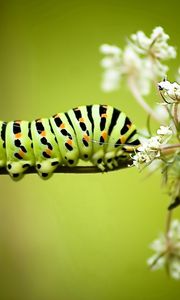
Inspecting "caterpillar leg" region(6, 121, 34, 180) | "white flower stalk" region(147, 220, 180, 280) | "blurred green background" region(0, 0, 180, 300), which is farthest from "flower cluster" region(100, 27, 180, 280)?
"blurred green background" region(0, 0, 180, 300)

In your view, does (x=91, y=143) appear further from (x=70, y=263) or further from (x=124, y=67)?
(x=70, y=263)

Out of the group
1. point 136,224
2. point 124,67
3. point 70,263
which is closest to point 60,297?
point 70,263

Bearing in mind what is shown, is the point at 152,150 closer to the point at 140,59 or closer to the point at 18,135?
the point at 140,59

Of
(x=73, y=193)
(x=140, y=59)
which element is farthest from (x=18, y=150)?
(x=73, y=193)

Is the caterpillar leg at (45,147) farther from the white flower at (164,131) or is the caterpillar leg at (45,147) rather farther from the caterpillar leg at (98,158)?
the white flower at (164,131)

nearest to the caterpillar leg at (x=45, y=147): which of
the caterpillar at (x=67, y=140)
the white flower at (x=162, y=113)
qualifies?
the caterpillar at (x=67, y=140)

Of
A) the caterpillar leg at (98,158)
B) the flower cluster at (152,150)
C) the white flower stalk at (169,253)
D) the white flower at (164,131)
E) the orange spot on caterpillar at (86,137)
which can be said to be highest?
the orange spot on caterpillar at (86,137)
